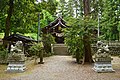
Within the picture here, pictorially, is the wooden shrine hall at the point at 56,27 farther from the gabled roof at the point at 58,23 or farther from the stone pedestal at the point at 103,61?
the stone pedestal at the point at 103,61

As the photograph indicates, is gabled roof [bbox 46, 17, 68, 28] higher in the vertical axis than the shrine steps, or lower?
higher

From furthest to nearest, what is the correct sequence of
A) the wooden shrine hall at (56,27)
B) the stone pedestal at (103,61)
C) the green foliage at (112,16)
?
the wooden shrine hall at (56,27), the green foliage at (112,16), the stone pedestal at (103,61)

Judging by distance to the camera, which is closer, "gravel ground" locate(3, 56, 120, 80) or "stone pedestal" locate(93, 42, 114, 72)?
"gravel ground" locate(3, 56, 120, 80)

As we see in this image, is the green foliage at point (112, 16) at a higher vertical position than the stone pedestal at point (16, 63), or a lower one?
higher

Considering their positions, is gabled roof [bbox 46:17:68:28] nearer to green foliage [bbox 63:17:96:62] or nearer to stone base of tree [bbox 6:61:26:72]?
green foliage [bbox 63:17:96:62]

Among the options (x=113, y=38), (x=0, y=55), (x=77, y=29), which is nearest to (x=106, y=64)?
(x=77, y=29)

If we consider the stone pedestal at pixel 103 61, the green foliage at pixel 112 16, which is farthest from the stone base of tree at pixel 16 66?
the green foliage at pixel 112 16

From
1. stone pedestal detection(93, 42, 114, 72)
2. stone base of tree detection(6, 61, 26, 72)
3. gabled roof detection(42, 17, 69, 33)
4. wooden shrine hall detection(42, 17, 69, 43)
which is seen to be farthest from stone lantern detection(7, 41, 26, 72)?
gabled roof detection(42, 17, 69, 33)

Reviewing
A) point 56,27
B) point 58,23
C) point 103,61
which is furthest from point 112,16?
point 103,61

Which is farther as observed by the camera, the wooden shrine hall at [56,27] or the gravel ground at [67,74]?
the wooden shrine hall at [56,27]

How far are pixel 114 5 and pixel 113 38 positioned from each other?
5940 millimetres

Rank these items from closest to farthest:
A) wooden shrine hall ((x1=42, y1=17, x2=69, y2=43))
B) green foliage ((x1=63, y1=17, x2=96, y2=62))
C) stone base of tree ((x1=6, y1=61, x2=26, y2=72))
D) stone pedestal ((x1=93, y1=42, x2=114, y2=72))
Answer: stone pedestal ((x1=93, y1=42, x2=114, y2=72)) → stone base of tree ((x1=6, y1=61, x2=26, y2=72)) → green foliage ((x1=63, y1=17, x2=96, y2=62)) → wooden shrine hall ((x1=42, y1=17, x2=69, y2=43))

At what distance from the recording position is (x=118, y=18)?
30.2 m

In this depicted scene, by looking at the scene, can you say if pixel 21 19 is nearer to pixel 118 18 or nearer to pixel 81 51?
pixel 81 51
